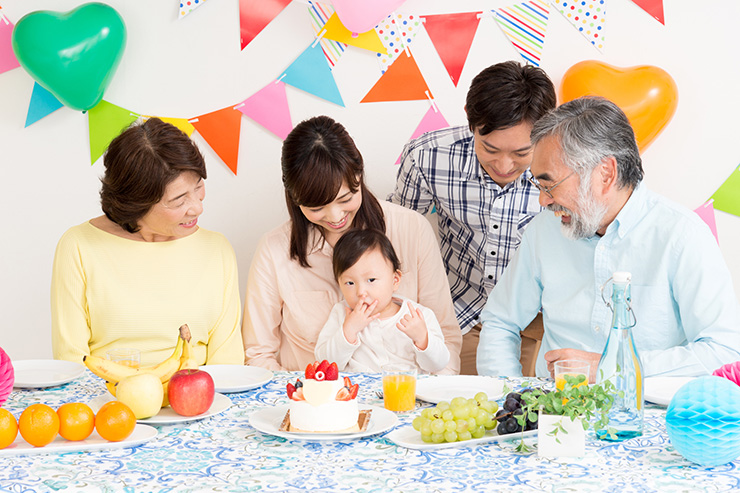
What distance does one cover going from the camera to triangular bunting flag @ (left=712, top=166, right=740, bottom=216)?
2959mm

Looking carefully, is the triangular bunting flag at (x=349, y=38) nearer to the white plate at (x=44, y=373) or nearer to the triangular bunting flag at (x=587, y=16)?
the triangular bunting flag at (x=587, y=16)

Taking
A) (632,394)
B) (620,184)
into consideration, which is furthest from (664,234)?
(632,394)

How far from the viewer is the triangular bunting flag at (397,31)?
120 inches

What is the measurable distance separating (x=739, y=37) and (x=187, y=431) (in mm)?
2558

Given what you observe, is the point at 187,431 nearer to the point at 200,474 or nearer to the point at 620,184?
the point at 200,474

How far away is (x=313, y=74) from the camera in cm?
310

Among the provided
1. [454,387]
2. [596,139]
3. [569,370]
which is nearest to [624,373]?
[569,370]

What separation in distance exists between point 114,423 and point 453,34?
2211 millimetres

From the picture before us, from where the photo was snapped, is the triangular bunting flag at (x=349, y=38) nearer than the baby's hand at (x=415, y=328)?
No

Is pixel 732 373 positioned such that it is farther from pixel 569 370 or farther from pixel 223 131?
pixel 223 131

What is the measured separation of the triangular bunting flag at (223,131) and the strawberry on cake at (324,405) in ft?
6.09

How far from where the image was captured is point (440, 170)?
279 cm

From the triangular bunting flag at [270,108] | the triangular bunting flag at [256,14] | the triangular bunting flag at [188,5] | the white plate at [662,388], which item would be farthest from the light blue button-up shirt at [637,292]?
the triangular bunting flag at [188,5]

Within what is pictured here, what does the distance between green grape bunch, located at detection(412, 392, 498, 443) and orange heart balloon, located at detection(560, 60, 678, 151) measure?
5.87 feet
